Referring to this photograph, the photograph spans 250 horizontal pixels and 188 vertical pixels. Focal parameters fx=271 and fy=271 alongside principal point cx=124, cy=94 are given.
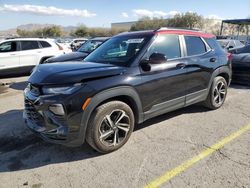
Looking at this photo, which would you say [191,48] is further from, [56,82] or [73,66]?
[56,82]

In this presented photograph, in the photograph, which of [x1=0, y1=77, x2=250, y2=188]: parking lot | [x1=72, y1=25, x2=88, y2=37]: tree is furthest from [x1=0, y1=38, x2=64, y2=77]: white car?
[x1=72, y1=25, x2=88, y2=37]: tree

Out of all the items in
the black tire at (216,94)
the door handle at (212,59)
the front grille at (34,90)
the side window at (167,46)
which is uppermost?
the side window at (167,46)

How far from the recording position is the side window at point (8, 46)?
10.6 metres

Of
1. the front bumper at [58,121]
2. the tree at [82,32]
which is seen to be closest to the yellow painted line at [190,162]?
the front bumper at [58,121]

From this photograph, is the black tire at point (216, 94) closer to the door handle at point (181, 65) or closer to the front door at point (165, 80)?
the front door at point (165, 80)

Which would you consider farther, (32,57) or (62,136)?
(32,57)

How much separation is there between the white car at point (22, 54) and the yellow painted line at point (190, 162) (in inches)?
335

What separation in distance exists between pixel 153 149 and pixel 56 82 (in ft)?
5.74

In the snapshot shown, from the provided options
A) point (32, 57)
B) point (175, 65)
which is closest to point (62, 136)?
point (175, 65)

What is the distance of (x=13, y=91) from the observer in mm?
8469

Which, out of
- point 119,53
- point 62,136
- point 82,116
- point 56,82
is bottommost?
point 62,136

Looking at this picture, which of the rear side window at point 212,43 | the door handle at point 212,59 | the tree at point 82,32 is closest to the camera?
the door handle at point 212,59

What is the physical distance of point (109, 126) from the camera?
3.96 metres

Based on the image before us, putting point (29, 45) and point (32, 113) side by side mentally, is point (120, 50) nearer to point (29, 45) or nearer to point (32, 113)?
point (32, 113)
